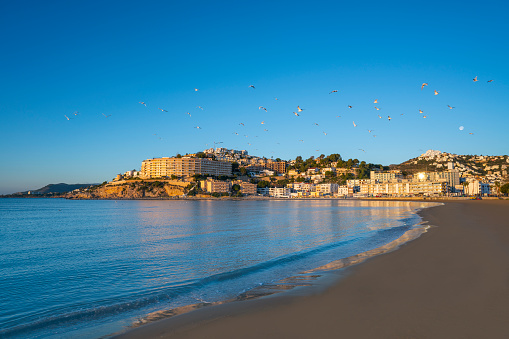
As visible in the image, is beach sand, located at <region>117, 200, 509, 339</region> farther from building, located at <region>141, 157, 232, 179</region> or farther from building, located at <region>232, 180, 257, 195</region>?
building, located at <region>141, 157, 232, 179</region>

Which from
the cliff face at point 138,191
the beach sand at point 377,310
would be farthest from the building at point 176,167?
the beach sand at point 377,310

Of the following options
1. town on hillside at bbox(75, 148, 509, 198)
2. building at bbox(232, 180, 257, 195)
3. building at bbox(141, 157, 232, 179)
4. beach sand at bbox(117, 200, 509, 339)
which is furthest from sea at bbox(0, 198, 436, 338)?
building at bbox(141, 157, 232, 179)

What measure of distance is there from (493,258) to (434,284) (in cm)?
395

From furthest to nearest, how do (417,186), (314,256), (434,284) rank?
1. (417,186)
2. (314,256)
3. (434,284)

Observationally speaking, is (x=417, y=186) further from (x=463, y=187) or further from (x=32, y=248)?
(x=32, y=248)

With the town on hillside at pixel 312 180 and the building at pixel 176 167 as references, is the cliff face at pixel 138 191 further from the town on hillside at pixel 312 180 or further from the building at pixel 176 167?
the building at pixel 176 167

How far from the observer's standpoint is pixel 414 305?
18.6 feet

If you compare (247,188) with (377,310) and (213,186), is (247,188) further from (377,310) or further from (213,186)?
(377,310)

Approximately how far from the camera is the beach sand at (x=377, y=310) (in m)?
4.64

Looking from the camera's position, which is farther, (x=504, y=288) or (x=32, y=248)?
(x=32, y=248)

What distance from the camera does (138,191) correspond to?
129375mm

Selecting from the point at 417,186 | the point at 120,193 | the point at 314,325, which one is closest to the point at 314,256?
the point at 314,325

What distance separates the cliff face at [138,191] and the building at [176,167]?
12.6 m

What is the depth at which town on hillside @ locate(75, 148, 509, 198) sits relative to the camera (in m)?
123
